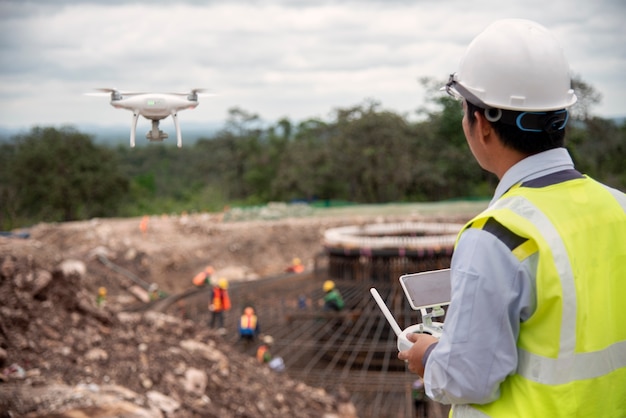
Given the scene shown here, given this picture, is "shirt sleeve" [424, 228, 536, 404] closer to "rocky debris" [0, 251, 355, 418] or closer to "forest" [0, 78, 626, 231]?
"rocky debris" [0, 251, 355, 418]

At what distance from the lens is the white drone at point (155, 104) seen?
55.5 inches

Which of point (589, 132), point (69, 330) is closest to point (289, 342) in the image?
point (69, 330)

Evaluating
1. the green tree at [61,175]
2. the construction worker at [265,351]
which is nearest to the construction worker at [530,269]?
the construction worker at [265,351]

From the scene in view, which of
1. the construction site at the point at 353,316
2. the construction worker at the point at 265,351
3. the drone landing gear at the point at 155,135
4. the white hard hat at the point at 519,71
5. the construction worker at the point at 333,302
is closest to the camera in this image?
the drone landing gear at the point at 155,135

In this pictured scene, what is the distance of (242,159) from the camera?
3731cm

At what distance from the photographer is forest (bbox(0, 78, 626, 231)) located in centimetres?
2556

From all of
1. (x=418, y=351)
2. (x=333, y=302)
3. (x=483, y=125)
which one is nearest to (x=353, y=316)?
(x=333, y=302)

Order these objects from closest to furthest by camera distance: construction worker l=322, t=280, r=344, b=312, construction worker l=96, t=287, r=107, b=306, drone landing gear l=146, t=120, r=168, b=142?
drone landing gear l=146, t=120, r=168, b=142
construction worker l=96, t=287, r=107, b=306
construction worker l=322, t=280, r=344, b=312

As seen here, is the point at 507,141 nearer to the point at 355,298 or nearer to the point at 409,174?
the point at 355,298

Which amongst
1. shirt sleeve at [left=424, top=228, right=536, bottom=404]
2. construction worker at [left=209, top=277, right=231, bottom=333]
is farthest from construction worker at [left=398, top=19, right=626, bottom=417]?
construction worker at [left=209, top=277, right=231, bottom=333]

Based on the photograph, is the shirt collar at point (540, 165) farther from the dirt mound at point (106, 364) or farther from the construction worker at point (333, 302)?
the construction worker at point (333, 302)

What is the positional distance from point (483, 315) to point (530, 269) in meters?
0.14

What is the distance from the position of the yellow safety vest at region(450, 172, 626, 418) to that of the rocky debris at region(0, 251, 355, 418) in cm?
376

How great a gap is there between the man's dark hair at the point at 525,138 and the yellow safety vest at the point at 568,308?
3.9 inches
